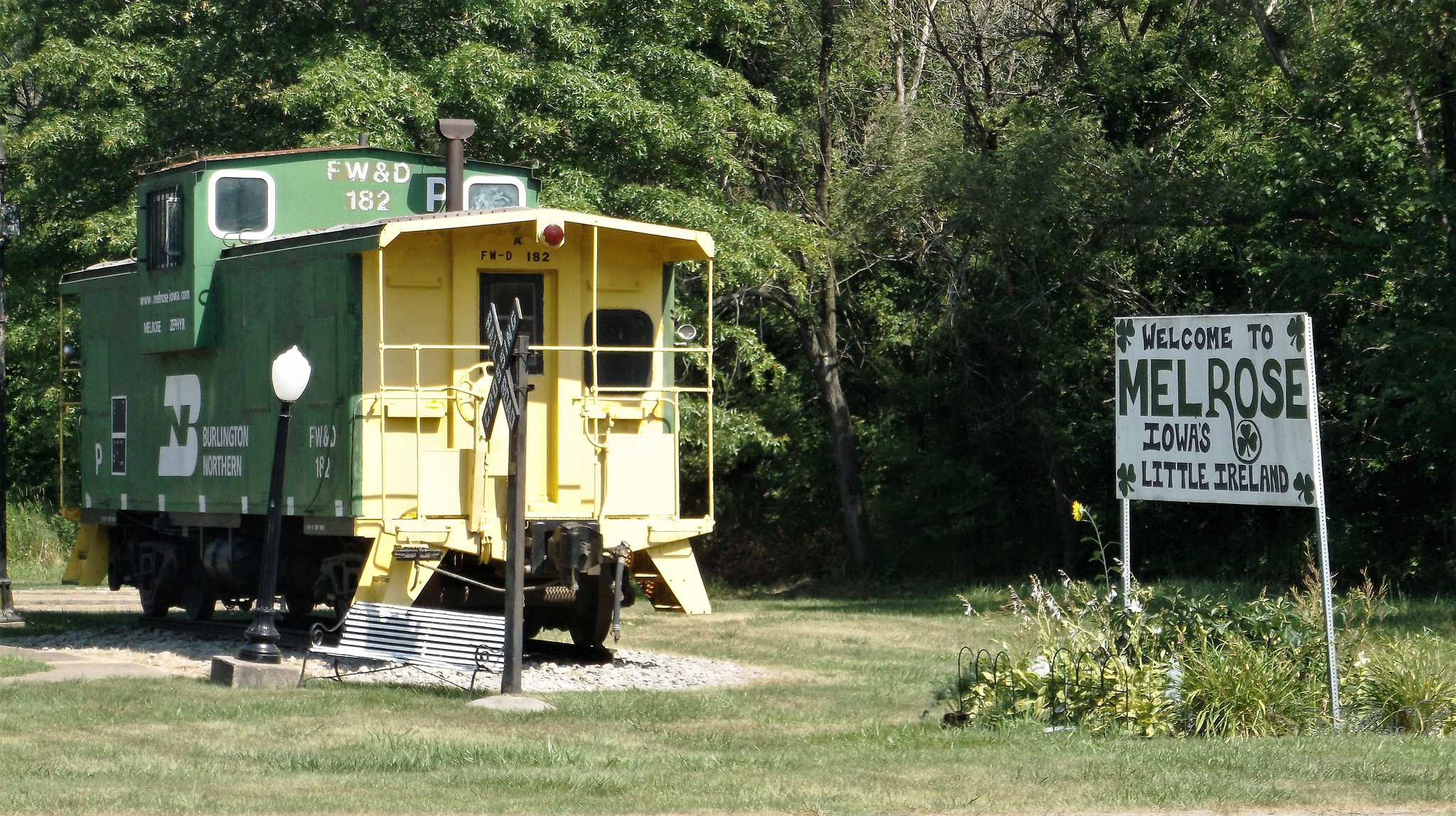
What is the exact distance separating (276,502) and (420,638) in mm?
1552

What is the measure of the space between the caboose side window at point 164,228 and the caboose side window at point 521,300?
352 centimetres

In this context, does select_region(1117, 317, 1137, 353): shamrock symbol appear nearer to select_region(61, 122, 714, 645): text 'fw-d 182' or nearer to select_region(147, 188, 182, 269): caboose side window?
select_region(61, 122, 714, 645): text 'fw-d 182'

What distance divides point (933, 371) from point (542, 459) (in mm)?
15733

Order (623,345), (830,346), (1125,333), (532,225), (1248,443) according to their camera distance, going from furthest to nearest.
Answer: (830,346), (623,345), (532,225), (1125,333), (1248,443)

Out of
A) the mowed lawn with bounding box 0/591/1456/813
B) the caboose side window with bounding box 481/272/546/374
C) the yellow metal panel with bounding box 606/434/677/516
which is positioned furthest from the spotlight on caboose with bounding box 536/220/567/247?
the mowed lawn with bounding box 0/591/1456/813

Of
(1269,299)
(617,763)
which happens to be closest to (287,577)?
(617,763)

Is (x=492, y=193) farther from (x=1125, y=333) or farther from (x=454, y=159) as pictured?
(x=1125, y=333)

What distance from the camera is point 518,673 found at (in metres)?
11.9

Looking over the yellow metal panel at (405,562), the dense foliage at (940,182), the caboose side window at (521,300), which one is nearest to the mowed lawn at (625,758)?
the yellow metal panel at (405,562)

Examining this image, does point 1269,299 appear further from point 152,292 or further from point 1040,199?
point 152,292

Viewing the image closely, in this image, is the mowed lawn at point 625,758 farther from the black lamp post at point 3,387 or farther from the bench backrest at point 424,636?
the black lamp post at point 3,387

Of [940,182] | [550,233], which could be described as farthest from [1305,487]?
[940,182]

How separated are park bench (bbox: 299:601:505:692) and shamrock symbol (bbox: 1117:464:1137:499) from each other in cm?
444

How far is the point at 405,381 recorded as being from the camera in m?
13.8
